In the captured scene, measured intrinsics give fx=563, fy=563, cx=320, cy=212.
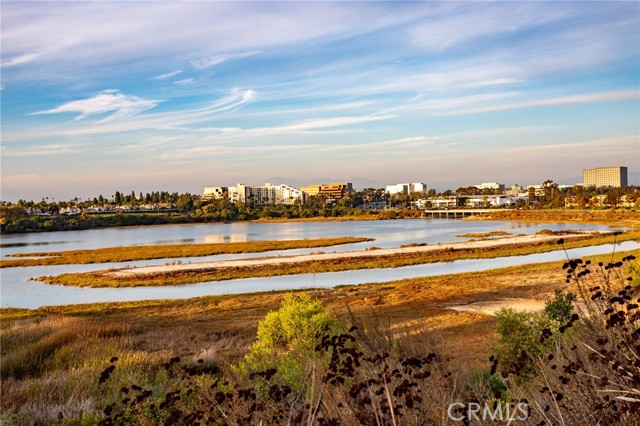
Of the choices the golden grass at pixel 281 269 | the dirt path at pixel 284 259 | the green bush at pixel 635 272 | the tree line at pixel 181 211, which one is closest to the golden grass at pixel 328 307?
the green bush at pixel 635 272

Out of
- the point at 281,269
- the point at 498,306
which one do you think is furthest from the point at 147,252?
the point at 498,306

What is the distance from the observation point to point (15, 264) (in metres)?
41.5

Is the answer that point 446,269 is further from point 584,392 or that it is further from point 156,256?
point 584,392

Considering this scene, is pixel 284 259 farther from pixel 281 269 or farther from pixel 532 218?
pixel 532 218

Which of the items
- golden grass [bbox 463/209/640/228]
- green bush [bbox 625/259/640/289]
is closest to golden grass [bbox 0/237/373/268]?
green bush [bbox 625/259/640/289]

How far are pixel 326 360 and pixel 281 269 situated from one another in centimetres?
2945

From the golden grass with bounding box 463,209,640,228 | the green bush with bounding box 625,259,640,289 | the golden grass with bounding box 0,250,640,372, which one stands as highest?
the green bush with bounding box 625,259,640,289

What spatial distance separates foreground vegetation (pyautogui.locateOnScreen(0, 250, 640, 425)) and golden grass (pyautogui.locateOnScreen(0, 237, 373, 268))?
20831 mm

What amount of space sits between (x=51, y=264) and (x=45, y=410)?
39.2 metres

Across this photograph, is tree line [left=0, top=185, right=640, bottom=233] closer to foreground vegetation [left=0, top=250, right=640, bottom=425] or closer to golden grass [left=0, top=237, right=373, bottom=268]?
golden grass [left=0, top=237, right=373, bottom=268]

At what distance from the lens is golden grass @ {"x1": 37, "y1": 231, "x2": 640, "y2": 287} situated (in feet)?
105

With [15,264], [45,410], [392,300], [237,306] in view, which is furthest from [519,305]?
[15,264]

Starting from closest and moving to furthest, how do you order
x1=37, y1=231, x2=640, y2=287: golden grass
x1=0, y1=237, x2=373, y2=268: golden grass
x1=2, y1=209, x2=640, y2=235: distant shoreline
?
x1=37, y1=231, x2=640, y2=287: golden grass < x1=0, y1=237, x2=373, y2=268: golden grass < x1=2, y1=209, x2=640, y2=235: distant shoreline

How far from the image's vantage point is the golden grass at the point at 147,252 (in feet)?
141
